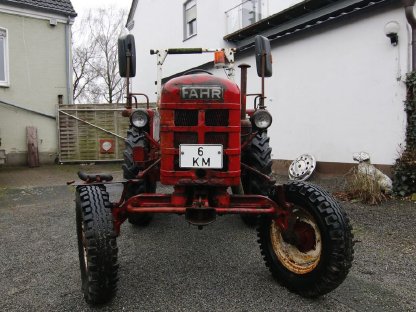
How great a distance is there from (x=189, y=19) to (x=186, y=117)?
1310cm

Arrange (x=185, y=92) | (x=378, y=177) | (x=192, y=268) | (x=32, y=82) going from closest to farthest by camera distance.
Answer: (x=185, y=92) < (x=192, y=268) < (x=378, y=177) < (x=32, y=82)

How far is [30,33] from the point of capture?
34.9 ft

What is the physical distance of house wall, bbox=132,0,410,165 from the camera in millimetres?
6777

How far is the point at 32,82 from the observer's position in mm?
10609

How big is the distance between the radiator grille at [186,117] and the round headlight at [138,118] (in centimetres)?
48

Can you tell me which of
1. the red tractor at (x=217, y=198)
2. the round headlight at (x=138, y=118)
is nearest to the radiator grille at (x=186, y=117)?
the red tractor at (x=217, y=198)

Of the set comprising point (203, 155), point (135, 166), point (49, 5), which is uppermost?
point (49, 5)

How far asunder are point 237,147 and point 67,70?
9.53m

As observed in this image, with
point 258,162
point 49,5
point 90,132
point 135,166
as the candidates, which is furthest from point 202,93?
point 49,5

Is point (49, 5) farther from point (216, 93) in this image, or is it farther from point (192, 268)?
point (192, 268)

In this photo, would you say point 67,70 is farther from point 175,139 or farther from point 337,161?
point 175,139

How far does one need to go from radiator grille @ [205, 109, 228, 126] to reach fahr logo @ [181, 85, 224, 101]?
0.34 ft

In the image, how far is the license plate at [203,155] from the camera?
9.36ft

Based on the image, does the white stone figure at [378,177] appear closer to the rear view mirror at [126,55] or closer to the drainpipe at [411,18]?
the drainpipe at [411,18]
